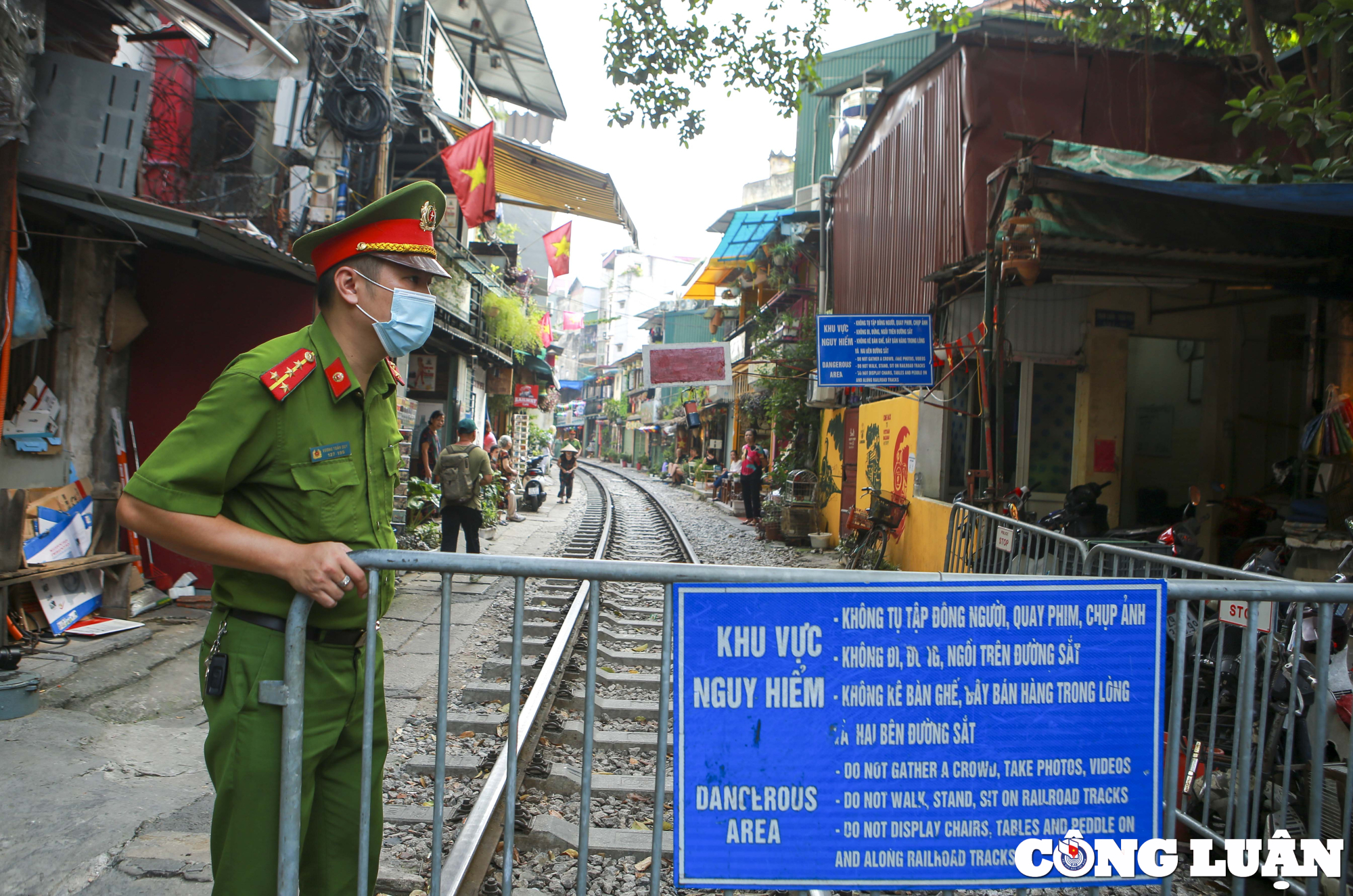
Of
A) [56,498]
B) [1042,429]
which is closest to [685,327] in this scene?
[1042,429]

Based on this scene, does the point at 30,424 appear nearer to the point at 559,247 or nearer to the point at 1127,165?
the point at 1127,165

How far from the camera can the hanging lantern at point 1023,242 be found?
6332mm

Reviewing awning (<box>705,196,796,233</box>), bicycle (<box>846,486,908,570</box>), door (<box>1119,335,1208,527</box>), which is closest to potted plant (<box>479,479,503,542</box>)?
bicycle (<box>846,486,908,570</box>)

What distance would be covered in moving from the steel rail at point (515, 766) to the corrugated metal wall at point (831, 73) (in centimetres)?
1429

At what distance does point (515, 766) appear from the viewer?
6.95 ft

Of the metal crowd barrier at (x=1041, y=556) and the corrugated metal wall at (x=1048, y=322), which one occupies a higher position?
the corrugated metal wall at (x=1048, y=322)

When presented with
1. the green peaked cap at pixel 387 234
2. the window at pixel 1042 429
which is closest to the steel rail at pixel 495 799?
the green peaked cap at pixel 387 234

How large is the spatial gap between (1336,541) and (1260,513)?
236 cm

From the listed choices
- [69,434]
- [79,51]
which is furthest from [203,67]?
[69,434]

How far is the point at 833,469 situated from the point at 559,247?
32.9 feet

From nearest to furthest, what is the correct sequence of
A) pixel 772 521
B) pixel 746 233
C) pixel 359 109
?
1. pixel 359 109
2. pixel 772 521
3. pixel 746 233

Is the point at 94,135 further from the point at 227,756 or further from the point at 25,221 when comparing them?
the point at 227,756

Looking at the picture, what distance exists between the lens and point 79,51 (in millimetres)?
6602

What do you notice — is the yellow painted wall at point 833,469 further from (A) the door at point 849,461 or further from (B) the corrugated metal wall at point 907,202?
(B) the corrugated metal wall at point 907,202
